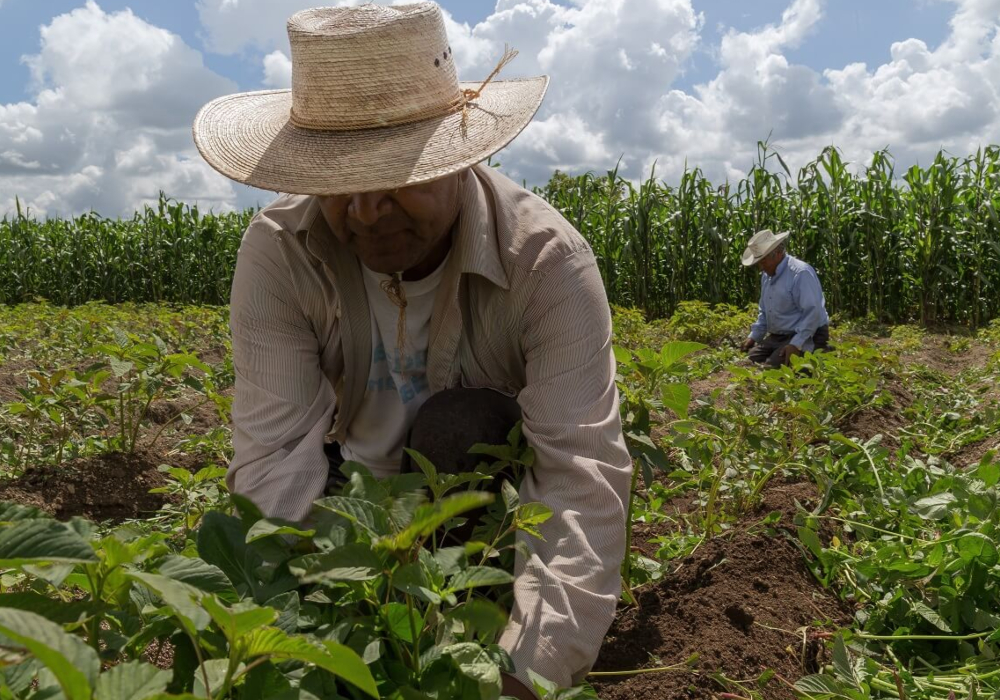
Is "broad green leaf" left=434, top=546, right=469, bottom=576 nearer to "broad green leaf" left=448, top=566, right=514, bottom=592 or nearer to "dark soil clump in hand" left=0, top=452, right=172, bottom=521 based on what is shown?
"broad green leaf" left=448, top=566, right=514, bottom=592

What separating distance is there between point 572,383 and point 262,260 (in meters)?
0.77

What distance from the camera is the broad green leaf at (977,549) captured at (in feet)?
6.00

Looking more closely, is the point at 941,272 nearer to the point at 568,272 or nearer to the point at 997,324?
the point at 997,324

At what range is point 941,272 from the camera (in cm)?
1108

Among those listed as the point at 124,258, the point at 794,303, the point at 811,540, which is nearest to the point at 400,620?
the point at 811,540

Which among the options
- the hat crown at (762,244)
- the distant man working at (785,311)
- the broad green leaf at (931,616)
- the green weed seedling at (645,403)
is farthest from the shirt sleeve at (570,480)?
the hat crown at (762,244)

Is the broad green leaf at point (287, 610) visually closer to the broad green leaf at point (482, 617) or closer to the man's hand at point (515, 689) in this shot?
the broad green leaf at point (482, 617)

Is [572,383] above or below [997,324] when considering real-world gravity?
above

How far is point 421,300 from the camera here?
7.22 feet

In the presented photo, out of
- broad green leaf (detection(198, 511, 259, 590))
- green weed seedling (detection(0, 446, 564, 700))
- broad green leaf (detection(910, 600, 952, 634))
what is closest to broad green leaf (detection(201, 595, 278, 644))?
green weed seedling (detection(0, 446, 564, 700))

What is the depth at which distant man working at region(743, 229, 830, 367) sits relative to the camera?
7520mm

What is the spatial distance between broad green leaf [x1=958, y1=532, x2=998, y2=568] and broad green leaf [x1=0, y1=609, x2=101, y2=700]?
169cm

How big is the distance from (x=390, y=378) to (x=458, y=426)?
37cm

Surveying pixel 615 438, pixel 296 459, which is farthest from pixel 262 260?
pixel 615 438
